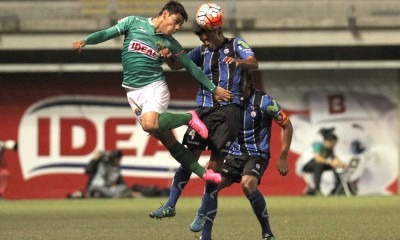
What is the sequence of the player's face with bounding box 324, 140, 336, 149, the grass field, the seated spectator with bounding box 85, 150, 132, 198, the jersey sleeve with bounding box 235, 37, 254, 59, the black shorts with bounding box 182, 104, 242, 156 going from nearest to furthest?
the jersey sleeve with bounding box 235, 37, 254, 59 < the black shorts with bounding box 182, 104, 242, 156 < the grass field < the seated spectator with bounding box 85, 150, 132, 198 < the player's face with bounding box 324, 140, 336, 149

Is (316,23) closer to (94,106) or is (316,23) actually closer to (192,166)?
(94,106)

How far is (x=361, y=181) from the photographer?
2614 centimetres

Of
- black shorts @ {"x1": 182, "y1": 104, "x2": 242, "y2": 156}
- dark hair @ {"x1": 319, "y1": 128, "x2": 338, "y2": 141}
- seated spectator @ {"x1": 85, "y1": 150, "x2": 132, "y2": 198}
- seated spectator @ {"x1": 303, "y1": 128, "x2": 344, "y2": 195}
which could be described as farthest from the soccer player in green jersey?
dark hair @ {"x1": 319, "y1": 128, "x2": 338, "y2": 141}

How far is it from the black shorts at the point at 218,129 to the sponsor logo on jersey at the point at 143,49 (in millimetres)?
772

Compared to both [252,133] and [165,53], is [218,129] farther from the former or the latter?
[165,53]

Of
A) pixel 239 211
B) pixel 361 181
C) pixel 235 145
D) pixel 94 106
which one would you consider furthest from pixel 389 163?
pixel 235 145

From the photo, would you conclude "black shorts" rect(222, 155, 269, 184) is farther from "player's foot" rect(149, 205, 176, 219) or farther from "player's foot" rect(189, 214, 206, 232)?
"player's foot" rect(149, 205, 176, 219)

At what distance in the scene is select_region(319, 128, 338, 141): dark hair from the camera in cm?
2589

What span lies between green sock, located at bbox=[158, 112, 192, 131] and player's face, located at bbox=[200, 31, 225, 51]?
0.72 m

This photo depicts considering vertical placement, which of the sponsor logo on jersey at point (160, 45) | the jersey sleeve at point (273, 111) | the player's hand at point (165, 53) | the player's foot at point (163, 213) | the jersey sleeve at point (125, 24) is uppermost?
the jersey sleeve at point (125, 24)

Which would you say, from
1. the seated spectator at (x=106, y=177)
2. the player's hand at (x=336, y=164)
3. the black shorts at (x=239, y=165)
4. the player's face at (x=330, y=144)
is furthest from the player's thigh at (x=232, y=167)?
the player's face at (x=330, y=144)

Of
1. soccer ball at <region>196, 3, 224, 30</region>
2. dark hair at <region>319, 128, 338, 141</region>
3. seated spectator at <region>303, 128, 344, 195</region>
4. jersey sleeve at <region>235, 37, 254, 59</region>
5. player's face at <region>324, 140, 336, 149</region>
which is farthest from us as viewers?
dark hair at <region>319, 128, 338, 141</region>

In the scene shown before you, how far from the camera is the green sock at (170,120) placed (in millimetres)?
10141

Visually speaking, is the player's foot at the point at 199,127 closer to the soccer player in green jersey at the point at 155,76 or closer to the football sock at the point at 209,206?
the soccer player in green jersey at the point at 155,76
